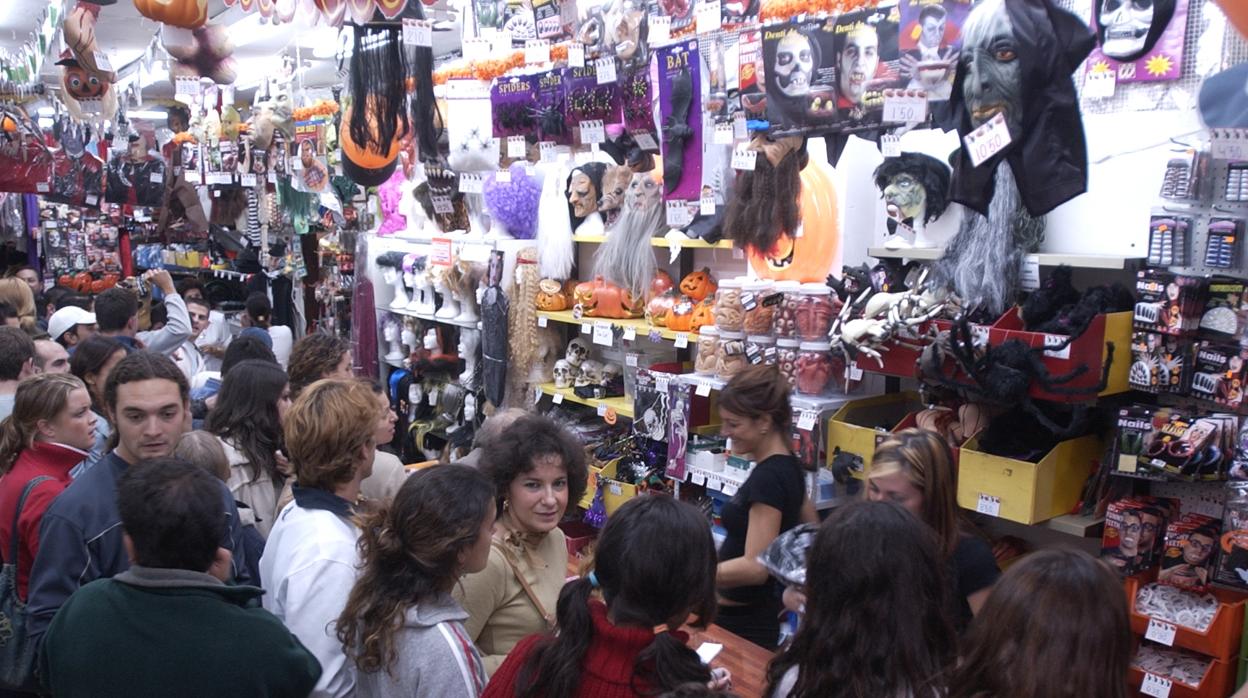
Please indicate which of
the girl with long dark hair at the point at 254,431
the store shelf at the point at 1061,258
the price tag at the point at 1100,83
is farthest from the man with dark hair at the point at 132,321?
the price tag at the point at 1100,83

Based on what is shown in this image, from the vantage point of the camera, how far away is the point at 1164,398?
122 inches


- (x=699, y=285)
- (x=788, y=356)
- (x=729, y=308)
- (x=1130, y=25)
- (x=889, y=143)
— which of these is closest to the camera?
(x=1130, y=25)

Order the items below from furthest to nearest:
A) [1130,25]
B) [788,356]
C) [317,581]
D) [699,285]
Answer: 1. [699,285]
2. [788,356]
3. [1130,25]
4. [317,581]

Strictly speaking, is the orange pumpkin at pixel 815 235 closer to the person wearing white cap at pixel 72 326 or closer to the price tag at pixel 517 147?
the price tag at pixel 517 147

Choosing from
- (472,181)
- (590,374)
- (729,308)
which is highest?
(472,181)

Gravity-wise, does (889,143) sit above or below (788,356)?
above

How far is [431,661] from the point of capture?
168 cm

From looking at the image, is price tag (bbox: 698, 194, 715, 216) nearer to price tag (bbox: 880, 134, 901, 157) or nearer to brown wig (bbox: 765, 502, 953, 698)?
price tag (bbox: 880, 134, 901, 157)

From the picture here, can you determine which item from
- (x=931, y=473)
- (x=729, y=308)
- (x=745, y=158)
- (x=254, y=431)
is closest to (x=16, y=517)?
(x=254, y=431)

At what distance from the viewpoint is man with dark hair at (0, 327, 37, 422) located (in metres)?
3.47

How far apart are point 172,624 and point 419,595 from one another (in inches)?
16.7

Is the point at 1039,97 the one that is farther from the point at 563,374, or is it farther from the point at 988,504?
the point at 563,374

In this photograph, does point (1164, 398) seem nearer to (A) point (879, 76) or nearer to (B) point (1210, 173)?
(B) point (1210, 173)

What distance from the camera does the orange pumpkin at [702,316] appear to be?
4.27 m
